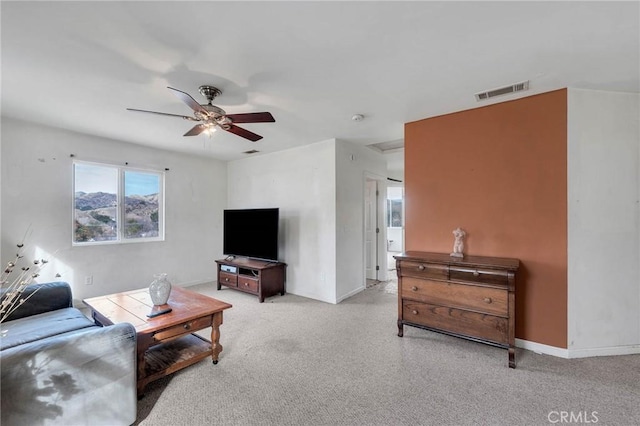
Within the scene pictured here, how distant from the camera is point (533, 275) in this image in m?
2.68

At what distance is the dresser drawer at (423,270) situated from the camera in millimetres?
2701

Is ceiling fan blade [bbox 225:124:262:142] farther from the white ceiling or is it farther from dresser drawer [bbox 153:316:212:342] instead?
dresser drawer [bbox 153:316:212:342]

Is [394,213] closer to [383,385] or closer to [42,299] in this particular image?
[383,385]

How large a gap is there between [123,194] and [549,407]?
5567 mm

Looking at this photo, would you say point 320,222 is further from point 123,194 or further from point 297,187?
point 123,194

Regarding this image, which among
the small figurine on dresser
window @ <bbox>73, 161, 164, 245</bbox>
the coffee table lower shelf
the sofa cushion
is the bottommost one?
the coffee table lower shelf

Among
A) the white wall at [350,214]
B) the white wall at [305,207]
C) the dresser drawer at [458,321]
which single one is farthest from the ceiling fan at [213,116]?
the dresser drawer at [458,321]

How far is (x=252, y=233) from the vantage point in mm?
4637

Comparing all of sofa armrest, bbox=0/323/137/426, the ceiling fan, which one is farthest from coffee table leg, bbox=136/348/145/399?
the ceiling fan

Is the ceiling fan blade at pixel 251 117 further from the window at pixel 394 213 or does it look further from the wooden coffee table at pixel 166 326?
the window at pixel 394 213

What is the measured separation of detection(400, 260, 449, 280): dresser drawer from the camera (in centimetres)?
270

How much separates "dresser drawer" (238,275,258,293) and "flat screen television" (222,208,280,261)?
372 mm

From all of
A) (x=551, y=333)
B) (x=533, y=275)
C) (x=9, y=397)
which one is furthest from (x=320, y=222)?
(x=9, y=397)

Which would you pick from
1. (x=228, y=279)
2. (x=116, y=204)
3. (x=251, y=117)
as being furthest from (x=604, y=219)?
(x=116, y=204)
